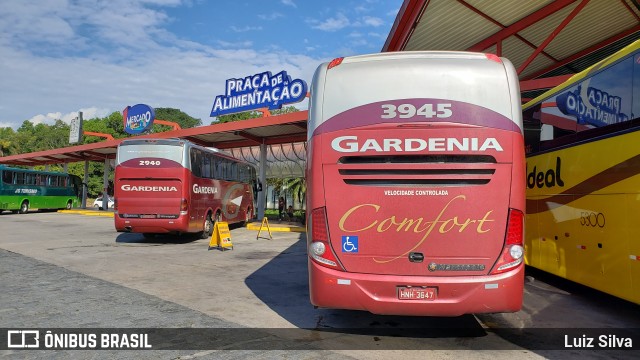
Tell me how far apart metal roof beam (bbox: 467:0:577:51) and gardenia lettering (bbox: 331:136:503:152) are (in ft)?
32.4

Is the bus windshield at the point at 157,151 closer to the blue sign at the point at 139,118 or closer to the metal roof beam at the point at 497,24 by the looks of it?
the metal roof beam at the point at 497,24

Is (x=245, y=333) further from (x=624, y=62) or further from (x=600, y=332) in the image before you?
(x=624, y=62)

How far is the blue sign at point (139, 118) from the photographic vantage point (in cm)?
3167

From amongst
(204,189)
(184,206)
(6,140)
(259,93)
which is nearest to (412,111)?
(184,206)

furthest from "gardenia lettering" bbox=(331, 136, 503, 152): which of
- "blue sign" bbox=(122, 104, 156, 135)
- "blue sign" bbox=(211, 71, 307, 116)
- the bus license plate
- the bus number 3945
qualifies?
"blue sign" bbox=(122, 104, 156, 135)

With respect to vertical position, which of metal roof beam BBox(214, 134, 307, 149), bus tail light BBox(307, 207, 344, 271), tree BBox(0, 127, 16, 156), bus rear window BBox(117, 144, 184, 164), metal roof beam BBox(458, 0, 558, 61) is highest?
tree BBox(0, 127, 16, 156)

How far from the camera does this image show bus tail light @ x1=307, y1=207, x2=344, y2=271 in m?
4.86

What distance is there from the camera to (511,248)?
4.68 meters

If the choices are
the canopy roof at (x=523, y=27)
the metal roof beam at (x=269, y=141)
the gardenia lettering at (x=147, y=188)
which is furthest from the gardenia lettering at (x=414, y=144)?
the metal roof beam at (x=269, y=141)

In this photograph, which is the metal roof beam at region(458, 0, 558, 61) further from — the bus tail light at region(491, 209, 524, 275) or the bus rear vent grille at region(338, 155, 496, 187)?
the bus tail light at region(491, 209, 524, 275)

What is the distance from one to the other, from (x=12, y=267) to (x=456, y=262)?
9.32 meters

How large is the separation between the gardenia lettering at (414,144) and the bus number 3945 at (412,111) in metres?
0.27

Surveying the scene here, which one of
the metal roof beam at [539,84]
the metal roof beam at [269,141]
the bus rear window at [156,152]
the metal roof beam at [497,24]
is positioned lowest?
the bus rear window at [156,152]

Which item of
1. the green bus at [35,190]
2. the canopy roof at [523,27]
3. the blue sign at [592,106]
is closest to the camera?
the blue sign at [592,106]
